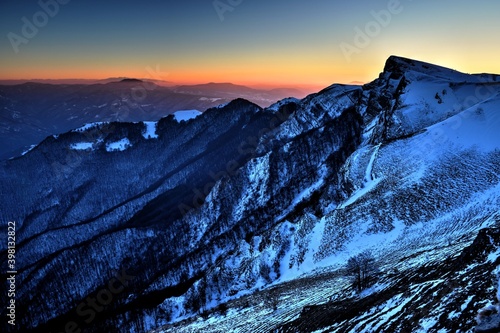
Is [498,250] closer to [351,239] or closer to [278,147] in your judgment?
[351,239]

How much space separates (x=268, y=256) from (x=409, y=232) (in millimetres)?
35341

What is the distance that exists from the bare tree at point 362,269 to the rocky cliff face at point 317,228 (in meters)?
1.56

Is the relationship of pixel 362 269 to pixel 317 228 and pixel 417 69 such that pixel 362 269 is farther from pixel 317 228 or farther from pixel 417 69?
pixel 417 69

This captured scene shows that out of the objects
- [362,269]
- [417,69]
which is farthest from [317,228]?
[417,69]

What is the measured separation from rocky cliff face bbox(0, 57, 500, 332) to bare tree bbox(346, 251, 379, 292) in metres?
1.56

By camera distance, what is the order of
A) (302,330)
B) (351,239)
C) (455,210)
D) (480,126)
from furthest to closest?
(480,126), (351,239), (455,210), (302,330)

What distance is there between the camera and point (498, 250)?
24984 millimetres

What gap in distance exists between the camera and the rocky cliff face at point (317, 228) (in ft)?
114

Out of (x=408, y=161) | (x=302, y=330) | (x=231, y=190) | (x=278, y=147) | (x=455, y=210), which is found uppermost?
(x=278, y=147)

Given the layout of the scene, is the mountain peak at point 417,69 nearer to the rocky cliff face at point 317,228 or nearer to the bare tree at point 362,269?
the rocky cliff face at point 317,228

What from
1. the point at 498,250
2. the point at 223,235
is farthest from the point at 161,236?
the point at 498,250

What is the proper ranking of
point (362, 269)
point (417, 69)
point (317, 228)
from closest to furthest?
point (362, 269), point (317, 228), point (417, 69)

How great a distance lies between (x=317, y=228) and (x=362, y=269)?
27.6 metres

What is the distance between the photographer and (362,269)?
44.5m
